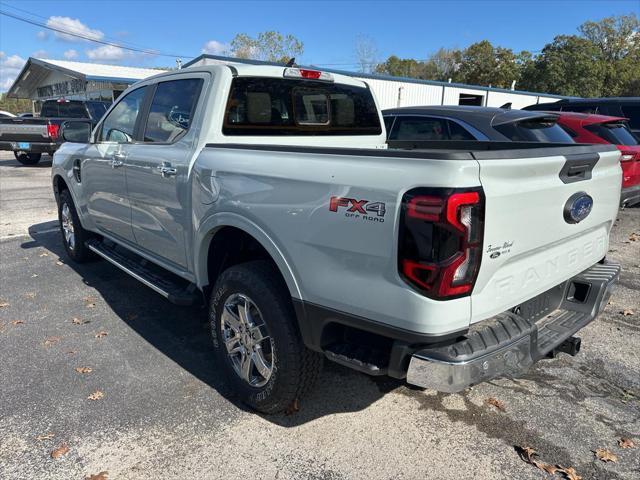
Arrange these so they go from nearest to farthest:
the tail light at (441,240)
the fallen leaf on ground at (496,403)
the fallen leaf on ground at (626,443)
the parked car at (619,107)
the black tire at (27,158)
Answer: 1. the tail light at (441,240)
2. the fallen leaf on ground at (626,443)
3. the fallen leaf on ground at (496,403)
4. the parked car at (619,107)
5. the black tire at (27,158)

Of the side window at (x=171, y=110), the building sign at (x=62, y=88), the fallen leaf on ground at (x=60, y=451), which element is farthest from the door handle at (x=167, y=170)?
the building sign at (x=62, y=88)

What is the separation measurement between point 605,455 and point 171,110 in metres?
3.60

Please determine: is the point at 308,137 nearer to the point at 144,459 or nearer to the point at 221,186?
the point at 221,186

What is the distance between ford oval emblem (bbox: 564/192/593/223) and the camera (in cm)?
257

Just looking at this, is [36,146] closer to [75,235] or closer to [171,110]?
[75,235]

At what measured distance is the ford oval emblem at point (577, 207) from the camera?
8.43 ft

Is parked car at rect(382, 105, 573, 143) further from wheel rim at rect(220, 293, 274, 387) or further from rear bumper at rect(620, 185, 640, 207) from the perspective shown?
wheel rim at rect(220, 293, 274, 387)

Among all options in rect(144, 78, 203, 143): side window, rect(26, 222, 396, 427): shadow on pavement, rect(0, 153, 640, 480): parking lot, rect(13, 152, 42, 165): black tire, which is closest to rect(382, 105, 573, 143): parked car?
rect(0, 153, 640, 480): parking lot

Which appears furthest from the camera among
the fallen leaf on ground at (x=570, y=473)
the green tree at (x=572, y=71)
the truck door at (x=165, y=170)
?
the green tree at (x=572, y=71)

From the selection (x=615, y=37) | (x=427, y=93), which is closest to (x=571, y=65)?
(x=615, y=37)

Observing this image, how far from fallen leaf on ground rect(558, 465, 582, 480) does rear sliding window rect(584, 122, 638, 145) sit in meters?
6.10

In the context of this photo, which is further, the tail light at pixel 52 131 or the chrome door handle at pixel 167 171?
the tail light at pixel 52 131

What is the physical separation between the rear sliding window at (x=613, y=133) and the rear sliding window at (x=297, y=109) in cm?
450

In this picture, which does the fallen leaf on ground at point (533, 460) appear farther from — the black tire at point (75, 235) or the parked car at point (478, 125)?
the black tire at point (75, 235)
